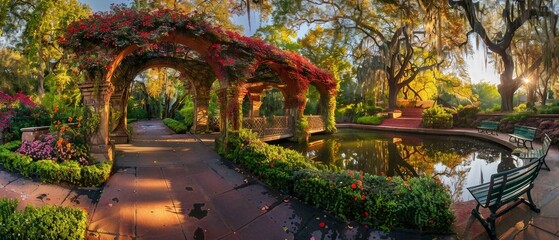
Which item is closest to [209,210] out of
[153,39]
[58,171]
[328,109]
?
[58,171]

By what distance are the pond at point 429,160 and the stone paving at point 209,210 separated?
174 cm

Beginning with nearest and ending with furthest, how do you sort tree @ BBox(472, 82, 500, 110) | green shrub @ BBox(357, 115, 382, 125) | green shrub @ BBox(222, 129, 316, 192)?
1. green shrub @ BBox(222, 129, 316, 192)
2. green shrub @ BBox(357, 115, 382, 125)
3. tree @ BBox(472, 82, 500, 110)

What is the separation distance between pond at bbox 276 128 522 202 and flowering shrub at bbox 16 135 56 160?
24.1 feet

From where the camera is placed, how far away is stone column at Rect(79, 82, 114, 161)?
21.8 ft

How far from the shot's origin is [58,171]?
5.07 m

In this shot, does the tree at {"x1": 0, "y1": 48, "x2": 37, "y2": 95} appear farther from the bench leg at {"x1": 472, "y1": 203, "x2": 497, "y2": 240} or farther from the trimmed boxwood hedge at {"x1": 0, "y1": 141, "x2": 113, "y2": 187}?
the bench leg at {"x1": 472, "y1": 203, "x2": 497, "y2": 240}

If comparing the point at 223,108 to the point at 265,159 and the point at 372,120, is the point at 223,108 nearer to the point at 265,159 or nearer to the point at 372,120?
the point at 265,159

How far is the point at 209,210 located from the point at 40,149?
4219 mm

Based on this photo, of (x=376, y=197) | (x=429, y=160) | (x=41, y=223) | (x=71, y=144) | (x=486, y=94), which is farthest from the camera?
(x=486, y=94)

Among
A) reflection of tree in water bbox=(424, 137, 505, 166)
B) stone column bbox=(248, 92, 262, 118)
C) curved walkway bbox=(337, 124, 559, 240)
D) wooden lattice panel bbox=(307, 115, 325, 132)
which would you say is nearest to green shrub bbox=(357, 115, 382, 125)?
wooden lattice panel bbox=(307, 115, 325, 132)

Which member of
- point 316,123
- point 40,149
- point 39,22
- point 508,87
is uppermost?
point 39,22

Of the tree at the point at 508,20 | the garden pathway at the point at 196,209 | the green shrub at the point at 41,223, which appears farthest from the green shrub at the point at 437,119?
the green shrub at the point at 41,223

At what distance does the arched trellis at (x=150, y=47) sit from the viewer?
6.70 metres

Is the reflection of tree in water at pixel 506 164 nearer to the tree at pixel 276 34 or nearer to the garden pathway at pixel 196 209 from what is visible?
the garden pathway at pixel 196 209
